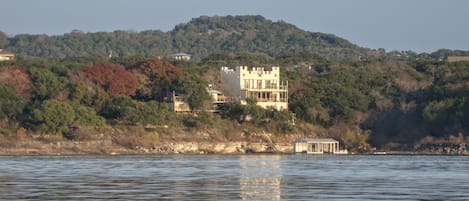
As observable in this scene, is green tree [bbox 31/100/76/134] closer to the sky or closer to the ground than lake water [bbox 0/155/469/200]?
closer to the sky

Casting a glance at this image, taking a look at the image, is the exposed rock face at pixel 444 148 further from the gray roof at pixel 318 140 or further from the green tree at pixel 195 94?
the green tree at pixel 195 94

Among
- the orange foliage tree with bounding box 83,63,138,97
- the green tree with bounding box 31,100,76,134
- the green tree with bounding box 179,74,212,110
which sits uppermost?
the orange foliage tree with bounding box 83,63,138,97

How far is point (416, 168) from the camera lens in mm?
62375

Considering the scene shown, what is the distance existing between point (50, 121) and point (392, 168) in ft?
111

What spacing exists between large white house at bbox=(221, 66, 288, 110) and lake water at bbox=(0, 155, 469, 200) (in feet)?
139

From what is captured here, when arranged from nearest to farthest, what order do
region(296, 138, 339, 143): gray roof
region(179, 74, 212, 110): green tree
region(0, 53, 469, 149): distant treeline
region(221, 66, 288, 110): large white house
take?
region(0, 53, 469, 149): distant treeline < region(296, 138, 339, 143): gray roof < region(179, 74, 212, 110): green tree < region(221, 66, 288, 110): large white house

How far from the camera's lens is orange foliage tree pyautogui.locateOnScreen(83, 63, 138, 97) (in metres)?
101

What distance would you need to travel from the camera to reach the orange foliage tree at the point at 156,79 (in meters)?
104

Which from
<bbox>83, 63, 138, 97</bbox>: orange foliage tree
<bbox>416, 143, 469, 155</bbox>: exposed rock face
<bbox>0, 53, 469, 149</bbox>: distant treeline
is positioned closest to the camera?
<bbox>0, 53, 469, 149</bbox>: distant treeline

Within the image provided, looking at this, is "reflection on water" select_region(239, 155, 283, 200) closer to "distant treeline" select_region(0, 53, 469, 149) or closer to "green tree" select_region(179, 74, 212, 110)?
"distant treeline" select_region(0, 53, 469, 149)

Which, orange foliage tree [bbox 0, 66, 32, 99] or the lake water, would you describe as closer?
the lake water

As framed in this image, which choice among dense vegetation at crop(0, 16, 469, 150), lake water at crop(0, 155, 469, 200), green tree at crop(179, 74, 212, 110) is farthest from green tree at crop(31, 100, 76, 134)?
lake water at crop(0, 155, 469, 200)

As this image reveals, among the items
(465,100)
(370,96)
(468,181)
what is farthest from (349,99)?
(468,181)

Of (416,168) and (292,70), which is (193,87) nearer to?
(292,70)
